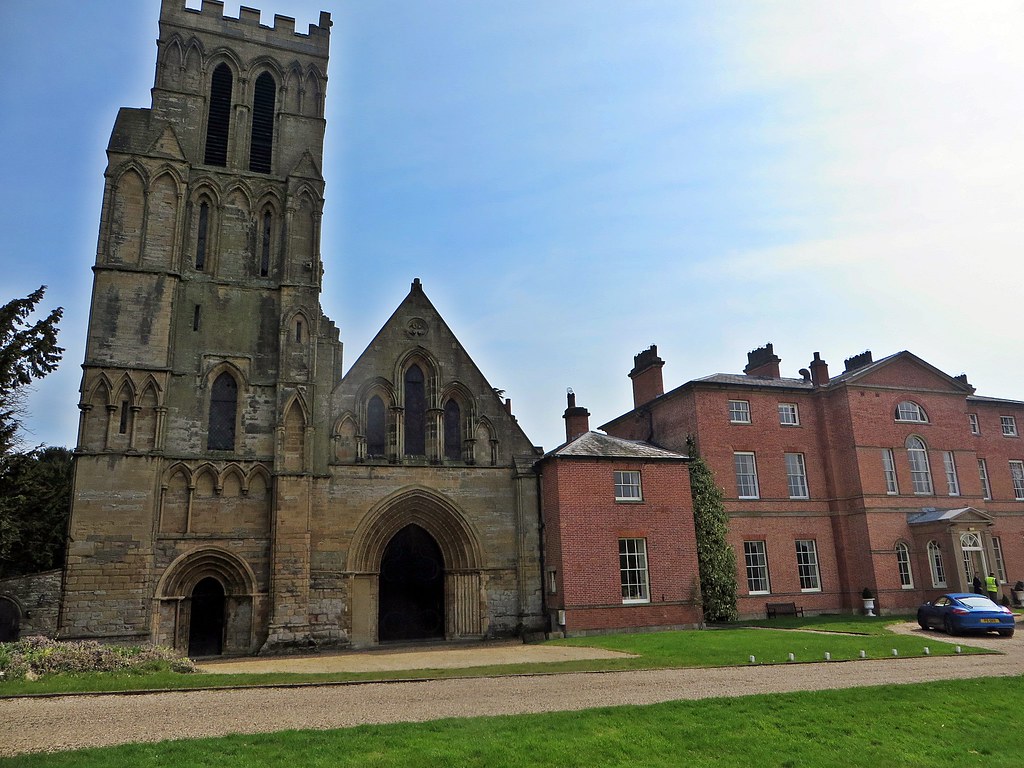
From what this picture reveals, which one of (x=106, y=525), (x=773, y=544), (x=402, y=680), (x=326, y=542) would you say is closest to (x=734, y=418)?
(x=773, y=544)

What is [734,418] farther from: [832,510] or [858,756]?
[858,756]

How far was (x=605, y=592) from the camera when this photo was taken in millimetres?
25859

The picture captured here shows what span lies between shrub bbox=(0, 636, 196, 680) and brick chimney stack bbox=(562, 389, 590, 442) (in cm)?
1853

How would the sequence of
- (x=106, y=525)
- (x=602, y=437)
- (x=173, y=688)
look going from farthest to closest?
(x=602, y=437)
(x=106, y=525)
(x=173, y=688)

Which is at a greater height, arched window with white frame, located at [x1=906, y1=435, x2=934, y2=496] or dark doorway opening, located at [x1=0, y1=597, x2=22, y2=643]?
arched window with white frame, located at [x1=906, y1=435, x2=934, y2=496]

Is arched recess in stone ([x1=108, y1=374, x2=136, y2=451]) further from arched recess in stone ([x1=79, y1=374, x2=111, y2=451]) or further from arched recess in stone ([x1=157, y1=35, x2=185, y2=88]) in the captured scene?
arched recess in stone ([x1=157, y1=35, x2=185, y2=88])

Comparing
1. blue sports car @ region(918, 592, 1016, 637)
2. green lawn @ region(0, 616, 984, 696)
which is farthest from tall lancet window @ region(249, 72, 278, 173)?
blue sports car @ region(918, 592, 1016, 637)

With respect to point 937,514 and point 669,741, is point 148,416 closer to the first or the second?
point 669,741

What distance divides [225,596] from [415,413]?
29.5 ft

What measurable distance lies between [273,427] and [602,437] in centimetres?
1264

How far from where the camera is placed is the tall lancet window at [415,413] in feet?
89.6

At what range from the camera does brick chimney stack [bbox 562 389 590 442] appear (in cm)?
3275

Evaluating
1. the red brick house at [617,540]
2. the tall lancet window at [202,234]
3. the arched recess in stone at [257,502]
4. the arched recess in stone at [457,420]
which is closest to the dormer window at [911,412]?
the red brick house at [617,540]

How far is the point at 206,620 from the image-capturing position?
24031 millimetres
